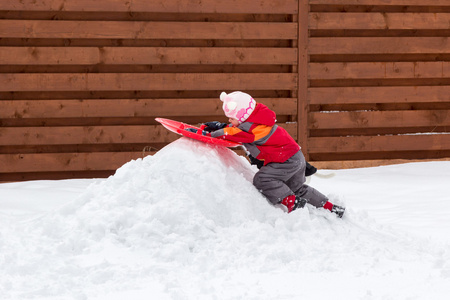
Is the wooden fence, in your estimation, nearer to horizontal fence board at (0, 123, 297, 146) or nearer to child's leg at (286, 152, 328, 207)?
horizontal fence board at (0, 123, 297, 146)

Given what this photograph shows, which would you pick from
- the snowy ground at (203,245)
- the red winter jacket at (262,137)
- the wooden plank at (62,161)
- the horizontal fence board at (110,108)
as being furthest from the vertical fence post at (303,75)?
the red winter jacket at (262,137)

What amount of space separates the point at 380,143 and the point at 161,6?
279 centimetres

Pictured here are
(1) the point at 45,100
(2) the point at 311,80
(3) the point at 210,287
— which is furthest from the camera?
(2) the point at 311,80

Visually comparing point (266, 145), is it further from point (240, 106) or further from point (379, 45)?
point (379, 45)

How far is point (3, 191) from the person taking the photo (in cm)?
526

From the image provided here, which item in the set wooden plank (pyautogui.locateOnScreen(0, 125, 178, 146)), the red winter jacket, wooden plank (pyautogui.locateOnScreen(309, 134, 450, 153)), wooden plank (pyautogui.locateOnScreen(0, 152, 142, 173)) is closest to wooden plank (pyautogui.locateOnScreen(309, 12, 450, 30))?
wooden plank (pyautogui.locateOnScreen(309, 134, 450, 153))

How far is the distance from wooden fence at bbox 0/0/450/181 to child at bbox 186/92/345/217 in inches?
102

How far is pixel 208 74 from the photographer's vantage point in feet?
20.9

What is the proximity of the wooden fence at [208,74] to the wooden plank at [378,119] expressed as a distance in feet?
0.04

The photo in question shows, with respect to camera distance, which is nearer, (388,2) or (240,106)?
(240,106)

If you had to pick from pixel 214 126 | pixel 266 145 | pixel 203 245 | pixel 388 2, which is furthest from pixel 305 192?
pixel 388 2

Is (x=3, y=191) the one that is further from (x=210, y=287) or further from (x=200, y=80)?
(x=210, y=287)

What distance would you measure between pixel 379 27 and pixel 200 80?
6.73 ft

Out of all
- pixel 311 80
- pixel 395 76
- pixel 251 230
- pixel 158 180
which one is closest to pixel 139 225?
pixel 158 180
